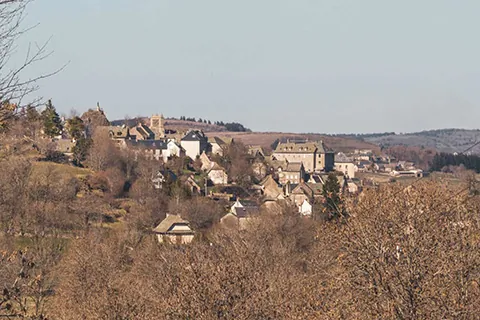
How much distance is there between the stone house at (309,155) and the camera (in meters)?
112

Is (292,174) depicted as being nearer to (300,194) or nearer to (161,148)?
(300,194)

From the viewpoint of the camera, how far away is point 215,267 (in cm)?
1892

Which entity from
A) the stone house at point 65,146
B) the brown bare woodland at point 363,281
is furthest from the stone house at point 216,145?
the brown bare woodland at point 363,281

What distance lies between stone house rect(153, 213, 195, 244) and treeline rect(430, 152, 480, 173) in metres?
95.9

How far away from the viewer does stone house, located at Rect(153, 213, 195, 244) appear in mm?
48381

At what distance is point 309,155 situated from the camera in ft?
368

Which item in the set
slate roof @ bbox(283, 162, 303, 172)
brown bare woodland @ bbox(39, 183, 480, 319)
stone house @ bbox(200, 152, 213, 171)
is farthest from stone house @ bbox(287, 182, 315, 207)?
brown bare woodland @ bbox(39, 183, 480, 319)

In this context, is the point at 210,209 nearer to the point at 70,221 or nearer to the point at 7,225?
the point at 70,221

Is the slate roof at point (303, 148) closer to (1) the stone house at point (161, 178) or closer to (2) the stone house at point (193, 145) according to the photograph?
(2) the stone house at point (193, 145)

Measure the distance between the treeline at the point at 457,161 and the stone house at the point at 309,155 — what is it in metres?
35.7

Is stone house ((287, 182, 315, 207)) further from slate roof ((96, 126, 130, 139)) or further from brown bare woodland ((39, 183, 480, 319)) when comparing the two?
brown bare woodland ((39, 183, 480, 319))

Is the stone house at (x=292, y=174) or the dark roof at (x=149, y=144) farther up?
the dark roof at (x=149, y=144)

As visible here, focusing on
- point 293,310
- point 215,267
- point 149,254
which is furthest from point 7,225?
point 293,310

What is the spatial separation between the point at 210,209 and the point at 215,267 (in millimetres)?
38799
